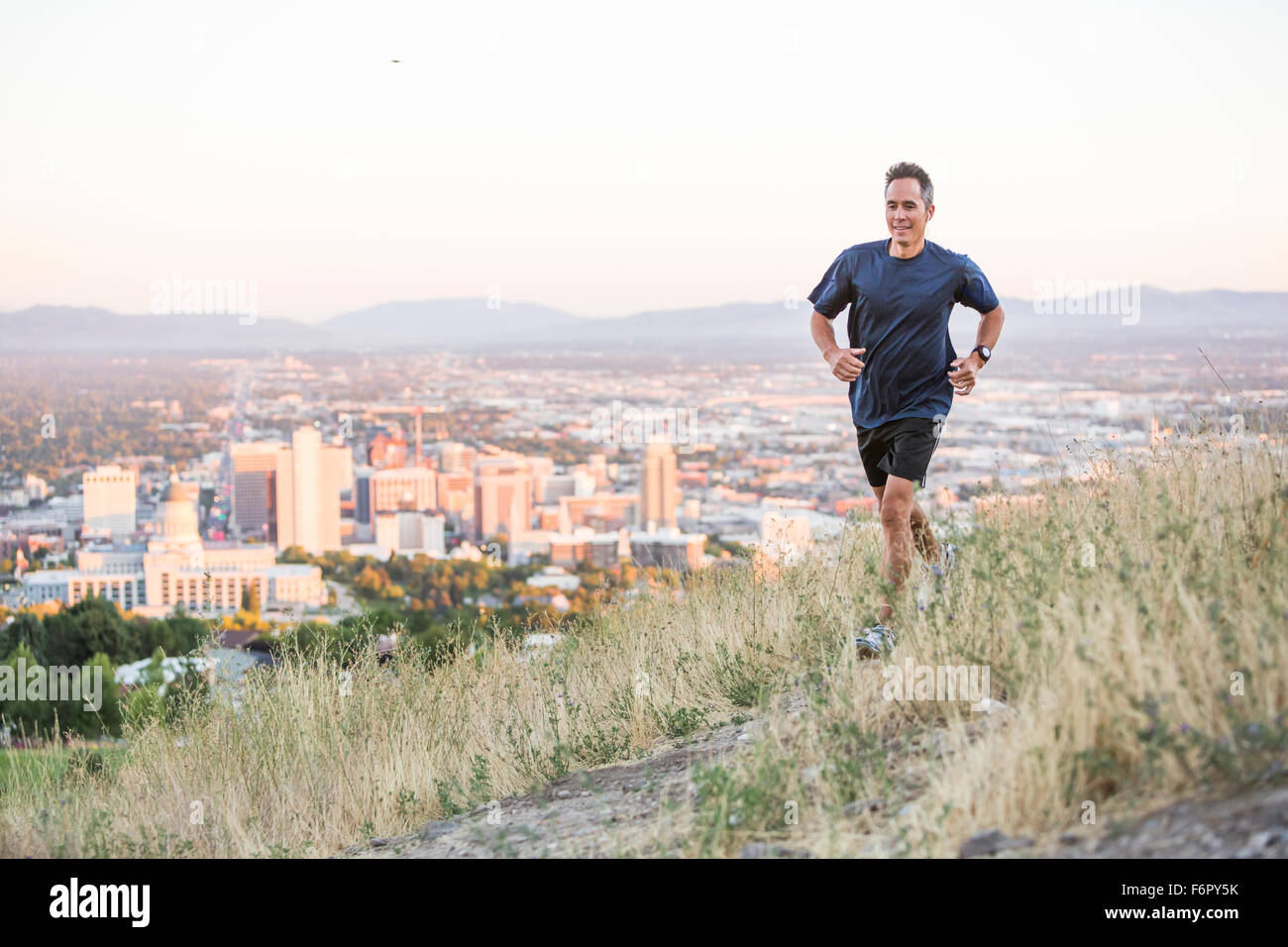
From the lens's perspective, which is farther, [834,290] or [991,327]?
[991,327]

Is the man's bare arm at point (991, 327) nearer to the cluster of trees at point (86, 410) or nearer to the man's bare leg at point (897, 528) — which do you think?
the man's bare leg at point (897, 528)

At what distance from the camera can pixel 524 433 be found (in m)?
73.1

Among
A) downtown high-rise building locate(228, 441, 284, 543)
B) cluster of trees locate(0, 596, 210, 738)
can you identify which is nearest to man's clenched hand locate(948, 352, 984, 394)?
cluster of trees locate(0, 596, 210, 738)

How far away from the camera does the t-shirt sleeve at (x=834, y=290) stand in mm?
5199

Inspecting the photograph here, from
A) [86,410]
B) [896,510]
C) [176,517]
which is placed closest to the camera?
[896,510]

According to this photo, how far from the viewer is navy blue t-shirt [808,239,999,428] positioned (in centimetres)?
505

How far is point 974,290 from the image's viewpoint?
17.0 ft

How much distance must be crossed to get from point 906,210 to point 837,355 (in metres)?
0.67

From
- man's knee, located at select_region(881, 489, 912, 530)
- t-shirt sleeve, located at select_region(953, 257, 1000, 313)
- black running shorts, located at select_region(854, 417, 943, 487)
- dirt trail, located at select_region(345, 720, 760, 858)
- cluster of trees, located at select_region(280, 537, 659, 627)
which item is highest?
t-shirt sleeve, located at select_region(953, 257, 1000, 313)

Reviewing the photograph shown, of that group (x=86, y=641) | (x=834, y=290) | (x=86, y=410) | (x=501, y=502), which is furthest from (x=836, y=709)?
(x=86, y=410)

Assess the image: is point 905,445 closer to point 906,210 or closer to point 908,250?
point 908,250

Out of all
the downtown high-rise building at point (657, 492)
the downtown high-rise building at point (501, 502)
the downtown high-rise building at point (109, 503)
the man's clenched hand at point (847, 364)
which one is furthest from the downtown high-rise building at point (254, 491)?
the man's clenched hand at point (847, 364)

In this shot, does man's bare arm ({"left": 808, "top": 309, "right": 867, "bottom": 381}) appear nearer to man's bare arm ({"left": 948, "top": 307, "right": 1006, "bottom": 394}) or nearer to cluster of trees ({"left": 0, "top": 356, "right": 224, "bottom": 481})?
man's bare arm ({"left": 948, "top": 307, "right": 1006, "bottom": 394})
